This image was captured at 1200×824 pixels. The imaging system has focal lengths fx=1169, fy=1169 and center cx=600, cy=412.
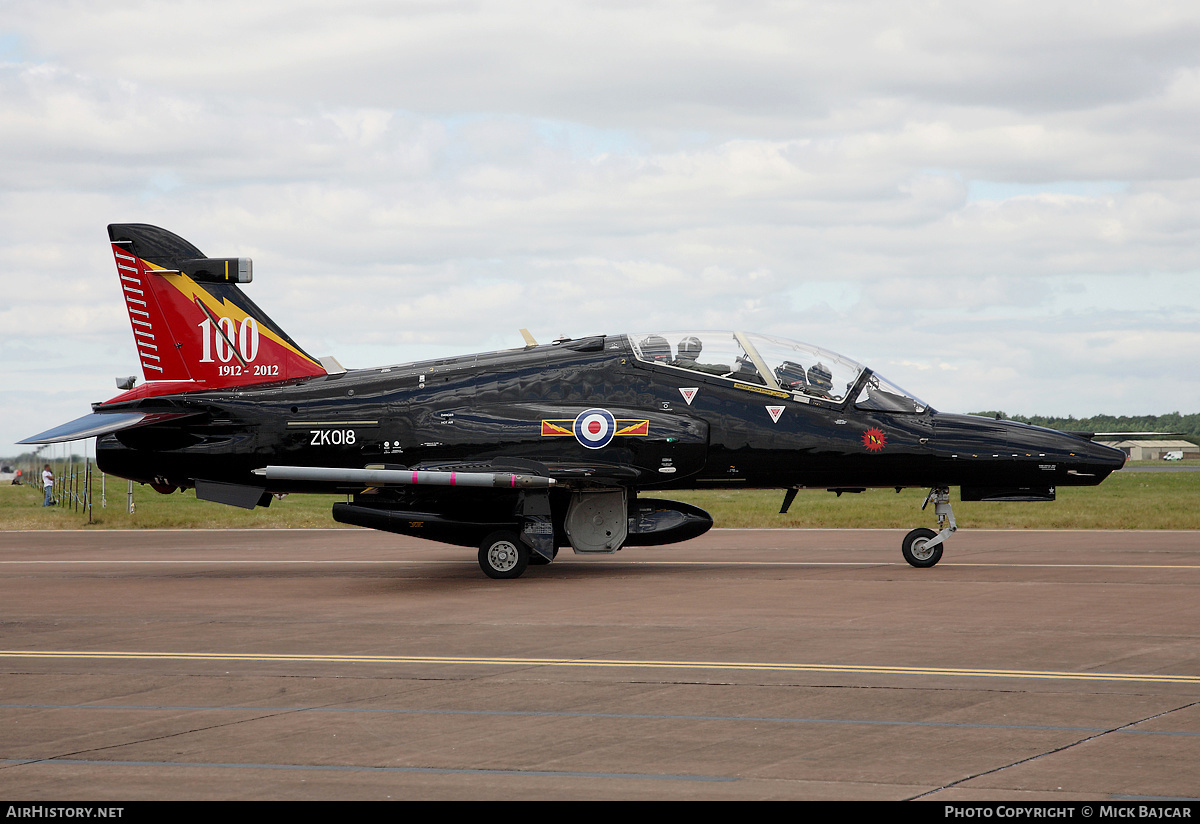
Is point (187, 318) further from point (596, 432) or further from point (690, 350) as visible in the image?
point (690, 350)

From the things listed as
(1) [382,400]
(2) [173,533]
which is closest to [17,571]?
(1) [382,400]

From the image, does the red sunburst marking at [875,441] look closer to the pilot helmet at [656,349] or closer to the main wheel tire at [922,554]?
the main wheel tire at [922,554]

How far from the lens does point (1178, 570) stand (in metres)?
17.1

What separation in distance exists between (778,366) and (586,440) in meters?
3.12

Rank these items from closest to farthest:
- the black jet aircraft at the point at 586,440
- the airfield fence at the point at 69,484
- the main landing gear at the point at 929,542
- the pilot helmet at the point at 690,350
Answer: the black jet aircraft at the point at 586,440, the main landing gear at the point at 929,542, the pilot helmet at the point at 690,350, the airfield fence at the point at 69,484

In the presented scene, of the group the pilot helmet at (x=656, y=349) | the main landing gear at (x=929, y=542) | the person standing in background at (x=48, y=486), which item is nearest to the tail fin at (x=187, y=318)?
the pilot helmet at (x=656, y=349)

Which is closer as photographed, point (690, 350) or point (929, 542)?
point (929, 542)

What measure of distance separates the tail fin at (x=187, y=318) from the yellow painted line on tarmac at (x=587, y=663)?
8.19 m

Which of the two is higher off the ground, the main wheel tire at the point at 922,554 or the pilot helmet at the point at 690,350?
the pilot helmet at the point at 690,350

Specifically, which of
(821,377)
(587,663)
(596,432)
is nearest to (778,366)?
(821,377)

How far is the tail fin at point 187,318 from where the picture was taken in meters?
18.8

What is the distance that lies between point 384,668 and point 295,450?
8544 millimetres

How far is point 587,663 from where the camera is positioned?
10031mm

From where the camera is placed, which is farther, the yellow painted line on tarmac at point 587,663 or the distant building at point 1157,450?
the distant building at point 1157,450
